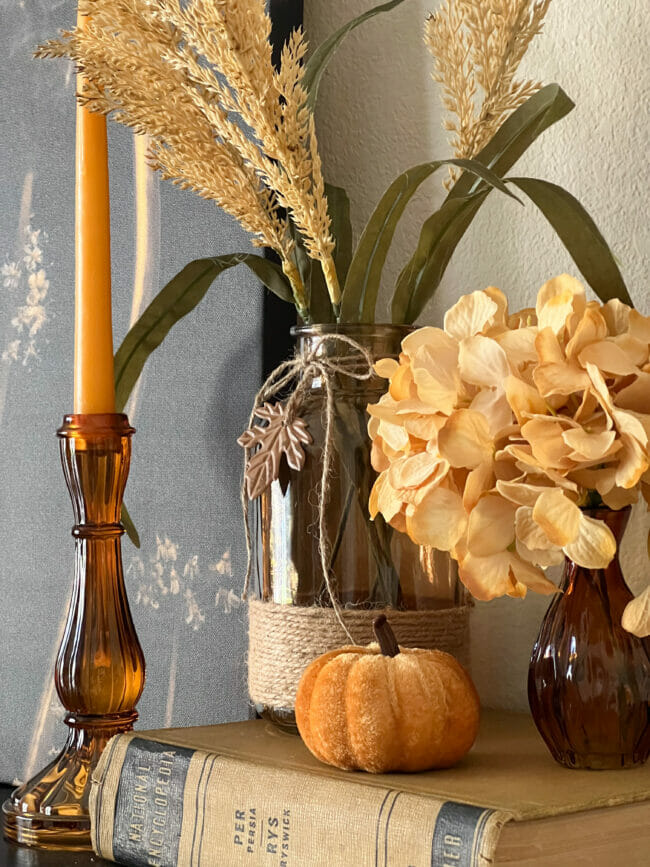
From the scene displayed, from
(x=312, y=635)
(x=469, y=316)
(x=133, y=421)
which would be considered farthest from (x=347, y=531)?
(x=133, y=421)

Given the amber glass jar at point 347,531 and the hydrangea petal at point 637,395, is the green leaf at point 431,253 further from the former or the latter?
the hydrangea petal at point 637,395

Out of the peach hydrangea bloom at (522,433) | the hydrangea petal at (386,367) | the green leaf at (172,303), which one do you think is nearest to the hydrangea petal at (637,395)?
the peach hydrangea bloom at (522,433)

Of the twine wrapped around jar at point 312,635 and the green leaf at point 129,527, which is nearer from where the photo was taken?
the twine wrapped around jar at point 312,635

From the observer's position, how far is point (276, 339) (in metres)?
0.84

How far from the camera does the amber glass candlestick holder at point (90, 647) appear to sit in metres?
0.71

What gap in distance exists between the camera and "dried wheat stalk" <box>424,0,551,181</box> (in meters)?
0.64

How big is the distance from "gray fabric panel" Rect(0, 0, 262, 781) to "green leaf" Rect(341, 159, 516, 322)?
0.14m

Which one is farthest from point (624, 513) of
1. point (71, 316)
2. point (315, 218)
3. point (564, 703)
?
point (71, 316)

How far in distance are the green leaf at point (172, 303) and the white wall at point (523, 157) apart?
0.40 feet

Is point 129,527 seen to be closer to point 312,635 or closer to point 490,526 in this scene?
point 312,635

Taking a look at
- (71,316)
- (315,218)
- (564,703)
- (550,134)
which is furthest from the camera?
(71,316)

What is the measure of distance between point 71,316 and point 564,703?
567 millimetres

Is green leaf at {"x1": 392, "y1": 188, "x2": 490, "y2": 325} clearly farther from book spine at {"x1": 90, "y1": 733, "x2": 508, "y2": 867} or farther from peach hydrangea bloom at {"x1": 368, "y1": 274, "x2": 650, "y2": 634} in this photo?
book spine at {"x1": 90, "y1": 733, "x2": 508, "y2": 867}

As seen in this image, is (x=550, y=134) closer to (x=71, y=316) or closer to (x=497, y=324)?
(x=497, y=324)
